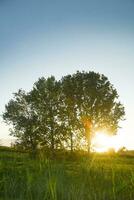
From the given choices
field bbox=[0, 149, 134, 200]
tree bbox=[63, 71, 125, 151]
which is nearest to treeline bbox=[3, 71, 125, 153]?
tree bbox=[63, 71, 125, 151]

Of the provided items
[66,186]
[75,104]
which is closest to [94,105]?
[75,104]

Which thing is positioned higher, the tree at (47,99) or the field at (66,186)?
the tree at (47,99)

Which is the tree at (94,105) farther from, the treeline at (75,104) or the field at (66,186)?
the field at (66,186)

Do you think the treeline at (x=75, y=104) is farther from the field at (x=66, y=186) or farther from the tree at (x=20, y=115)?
the field at (x=66, y=186)

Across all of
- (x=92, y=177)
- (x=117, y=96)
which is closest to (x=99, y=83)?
(x=117, y=96)

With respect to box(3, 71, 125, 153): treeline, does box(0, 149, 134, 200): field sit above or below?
below

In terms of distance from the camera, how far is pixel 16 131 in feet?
234

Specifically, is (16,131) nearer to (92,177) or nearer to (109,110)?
(109,110)

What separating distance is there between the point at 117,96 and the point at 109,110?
3.18 metres

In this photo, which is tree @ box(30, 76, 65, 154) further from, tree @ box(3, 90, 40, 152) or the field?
the field

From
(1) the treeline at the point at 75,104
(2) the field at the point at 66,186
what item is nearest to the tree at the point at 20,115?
(1) the treeline at the point at 75,104

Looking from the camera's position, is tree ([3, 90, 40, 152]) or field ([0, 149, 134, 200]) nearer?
field ([0, 149, 134, 200])

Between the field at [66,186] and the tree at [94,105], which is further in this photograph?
the tree at [94,105]

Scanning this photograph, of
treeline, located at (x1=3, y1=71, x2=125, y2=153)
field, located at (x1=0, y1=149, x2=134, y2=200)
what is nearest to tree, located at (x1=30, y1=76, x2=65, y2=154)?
treeline, located at (x1=3, y1=71, x2=125, y2=153)
